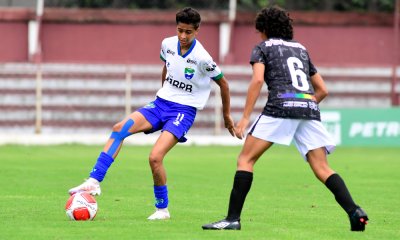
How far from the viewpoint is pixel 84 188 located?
220 inches

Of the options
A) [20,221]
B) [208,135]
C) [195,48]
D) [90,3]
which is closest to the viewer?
[20,221]

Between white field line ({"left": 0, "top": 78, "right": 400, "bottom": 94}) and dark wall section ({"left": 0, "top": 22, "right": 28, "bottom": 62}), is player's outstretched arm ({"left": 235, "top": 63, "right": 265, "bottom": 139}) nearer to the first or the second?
white field line ({"left": 0, "top": 78, "right": 400, "bottom": 94})

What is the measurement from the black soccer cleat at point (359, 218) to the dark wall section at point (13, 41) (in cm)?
1620

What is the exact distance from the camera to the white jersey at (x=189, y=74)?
19.6ft

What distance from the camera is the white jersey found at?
5.98 meters

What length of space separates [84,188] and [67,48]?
47.7 feet

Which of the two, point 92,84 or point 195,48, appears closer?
point 195,48

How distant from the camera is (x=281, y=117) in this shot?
4.96 m

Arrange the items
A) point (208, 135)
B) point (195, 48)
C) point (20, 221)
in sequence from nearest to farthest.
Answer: point (20, 221), point (195, 48), point (208, 135)

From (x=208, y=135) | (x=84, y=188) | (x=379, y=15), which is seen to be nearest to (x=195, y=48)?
(x=84, y=188)

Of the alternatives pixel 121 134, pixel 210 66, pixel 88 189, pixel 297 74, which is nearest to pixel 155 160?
pixel 121 134

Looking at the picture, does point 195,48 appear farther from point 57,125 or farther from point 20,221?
point 57,125

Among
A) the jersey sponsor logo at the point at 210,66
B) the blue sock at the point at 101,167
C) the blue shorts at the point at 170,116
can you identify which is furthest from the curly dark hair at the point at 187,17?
the blue sock at the point at 101,167

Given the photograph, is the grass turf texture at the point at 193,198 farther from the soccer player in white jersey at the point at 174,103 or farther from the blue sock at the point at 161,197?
the soccer player in white jersey at the point at 174,103
